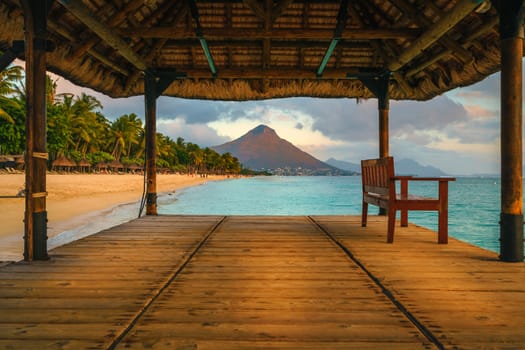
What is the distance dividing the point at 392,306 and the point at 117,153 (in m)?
63.4

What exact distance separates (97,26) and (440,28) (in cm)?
405

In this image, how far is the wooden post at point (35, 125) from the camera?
3.49 m

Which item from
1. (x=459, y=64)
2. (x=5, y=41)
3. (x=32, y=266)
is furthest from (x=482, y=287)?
(x=5, y=41)

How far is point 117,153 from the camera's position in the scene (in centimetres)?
6119

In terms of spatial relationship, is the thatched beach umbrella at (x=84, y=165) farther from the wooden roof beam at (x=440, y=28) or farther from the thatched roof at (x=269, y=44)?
the wooden roof beam at (x=440, y=28)

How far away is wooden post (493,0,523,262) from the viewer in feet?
11.6

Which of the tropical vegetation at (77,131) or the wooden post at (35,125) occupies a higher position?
the tropical vegetation at (77,131)

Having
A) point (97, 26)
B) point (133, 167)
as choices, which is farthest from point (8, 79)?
point (133, 167)

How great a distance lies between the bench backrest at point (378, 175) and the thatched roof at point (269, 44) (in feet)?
5.48

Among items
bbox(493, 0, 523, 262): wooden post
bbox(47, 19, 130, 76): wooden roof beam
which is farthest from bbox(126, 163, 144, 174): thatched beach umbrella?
bbox(493, 0, 523, 262): wooden post

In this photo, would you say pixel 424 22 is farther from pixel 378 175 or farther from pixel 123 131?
pixel 123 131

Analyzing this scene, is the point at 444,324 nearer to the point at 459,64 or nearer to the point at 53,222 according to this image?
the point at 459,64

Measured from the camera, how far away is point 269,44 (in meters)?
6.45

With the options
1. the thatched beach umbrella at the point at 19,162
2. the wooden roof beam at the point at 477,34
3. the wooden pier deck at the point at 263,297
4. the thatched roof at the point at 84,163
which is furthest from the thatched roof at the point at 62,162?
the wooden roof beam at the point at 477,34
